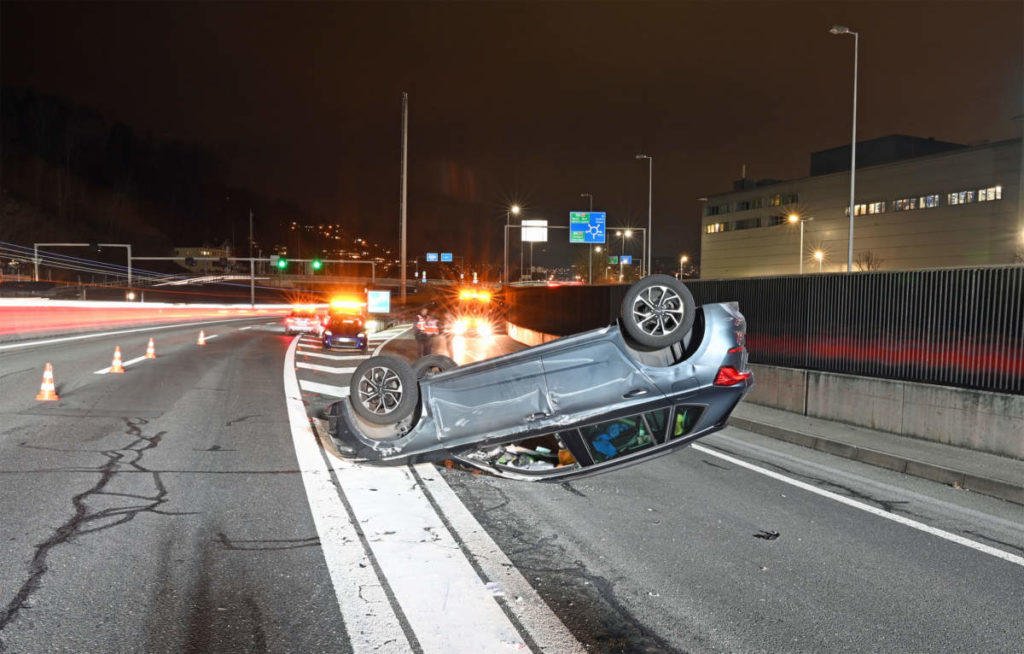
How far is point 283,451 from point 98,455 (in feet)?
5.99

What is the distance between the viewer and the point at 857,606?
4176 mm

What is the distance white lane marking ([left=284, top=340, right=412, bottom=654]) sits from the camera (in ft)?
11.9

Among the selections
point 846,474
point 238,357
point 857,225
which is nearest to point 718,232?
point 857,225

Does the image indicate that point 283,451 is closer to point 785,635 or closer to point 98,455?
point 98,455

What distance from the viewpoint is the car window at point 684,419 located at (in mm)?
5918

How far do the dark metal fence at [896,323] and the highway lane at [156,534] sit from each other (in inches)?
317

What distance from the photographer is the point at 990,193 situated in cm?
6009

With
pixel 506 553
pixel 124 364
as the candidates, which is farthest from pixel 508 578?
pixel 124 364

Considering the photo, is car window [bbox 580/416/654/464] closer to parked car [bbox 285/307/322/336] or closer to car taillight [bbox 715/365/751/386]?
car taillight [bbox 715/365/751/386]

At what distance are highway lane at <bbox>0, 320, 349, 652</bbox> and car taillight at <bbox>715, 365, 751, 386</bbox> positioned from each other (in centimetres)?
338

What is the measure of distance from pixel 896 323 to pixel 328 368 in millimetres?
11952

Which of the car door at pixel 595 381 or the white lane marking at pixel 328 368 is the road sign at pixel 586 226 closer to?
the white lane marking at pixel 328 368

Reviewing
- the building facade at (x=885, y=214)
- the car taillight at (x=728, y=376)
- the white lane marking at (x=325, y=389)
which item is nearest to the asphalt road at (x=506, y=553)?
the car taillight at (x=728, y=376)

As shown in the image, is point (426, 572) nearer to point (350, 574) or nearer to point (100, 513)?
point (350, 574)
